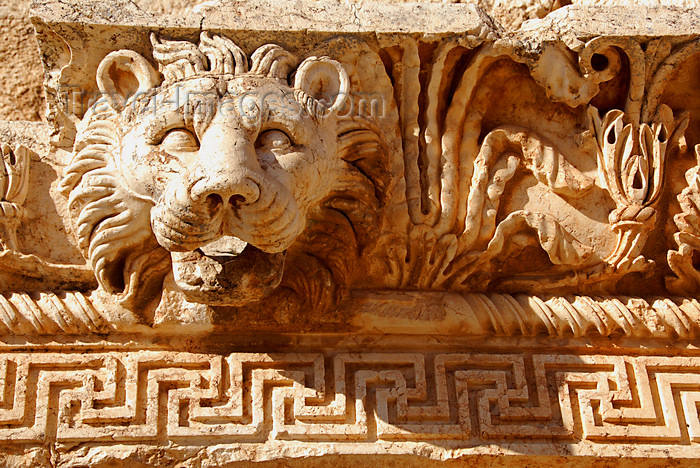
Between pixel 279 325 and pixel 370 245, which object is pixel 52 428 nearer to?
pixel 279 325

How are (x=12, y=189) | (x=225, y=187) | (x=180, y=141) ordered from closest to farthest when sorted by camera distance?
(x=225, y=187) < (x=180, y=141) < (x=12, y=189)

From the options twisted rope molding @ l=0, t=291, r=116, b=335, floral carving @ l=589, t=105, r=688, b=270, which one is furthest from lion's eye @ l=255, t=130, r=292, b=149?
floral carving @ l=589, t=105, r=688, b=270

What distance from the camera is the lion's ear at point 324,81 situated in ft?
8.42

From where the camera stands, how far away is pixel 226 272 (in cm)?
242

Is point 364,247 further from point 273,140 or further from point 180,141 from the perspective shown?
point 180,141

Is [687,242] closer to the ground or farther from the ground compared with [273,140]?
closer to the ground

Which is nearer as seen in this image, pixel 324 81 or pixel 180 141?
pixel 180 141

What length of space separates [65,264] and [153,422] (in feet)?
1.89

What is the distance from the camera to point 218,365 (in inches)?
104

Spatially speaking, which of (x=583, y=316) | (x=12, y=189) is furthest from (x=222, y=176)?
(x=583, y=316)

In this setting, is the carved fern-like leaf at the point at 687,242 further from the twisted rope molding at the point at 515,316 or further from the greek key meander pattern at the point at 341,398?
the greek key meander pattern at the point at 341,398

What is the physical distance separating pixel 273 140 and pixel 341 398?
2.62ft

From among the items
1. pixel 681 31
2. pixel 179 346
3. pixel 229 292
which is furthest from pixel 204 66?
Result: pixel 681 31

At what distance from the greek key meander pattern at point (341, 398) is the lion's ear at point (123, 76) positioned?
77 centimetres
